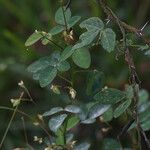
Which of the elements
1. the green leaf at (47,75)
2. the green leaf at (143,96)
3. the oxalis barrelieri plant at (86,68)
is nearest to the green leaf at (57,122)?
the oxalis barrelieri plant at (86,68)

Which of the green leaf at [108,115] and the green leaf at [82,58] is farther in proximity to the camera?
the green leaf at [108,115]

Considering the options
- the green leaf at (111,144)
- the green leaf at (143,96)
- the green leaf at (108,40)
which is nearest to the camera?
the green leaf at (108,40)

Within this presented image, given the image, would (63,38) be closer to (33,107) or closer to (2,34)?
(33,107)

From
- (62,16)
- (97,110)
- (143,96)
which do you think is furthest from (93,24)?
(143,96)

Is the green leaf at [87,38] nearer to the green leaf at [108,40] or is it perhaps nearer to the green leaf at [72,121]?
the green leaf at [108,40]

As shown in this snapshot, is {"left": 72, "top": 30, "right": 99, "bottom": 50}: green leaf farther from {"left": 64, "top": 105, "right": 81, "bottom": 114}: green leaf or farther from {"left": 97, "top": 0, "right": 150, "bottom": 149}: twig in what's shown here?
{"left": 64, "top": 105, "right": 81, "bottom": 114}: green leaf

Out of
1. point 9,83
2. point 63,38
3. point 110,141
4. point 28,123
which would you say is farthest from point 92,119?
point 9,83

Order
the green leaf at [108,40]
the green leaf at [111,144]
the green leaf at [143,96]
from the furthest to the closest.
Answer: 1. the green leaf at [143,96]
2. the green leaf at [111,144]
3. the green leaf at [108,40]

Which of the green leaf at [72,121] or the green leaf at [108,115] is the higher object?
the green leaf at [72,121]
